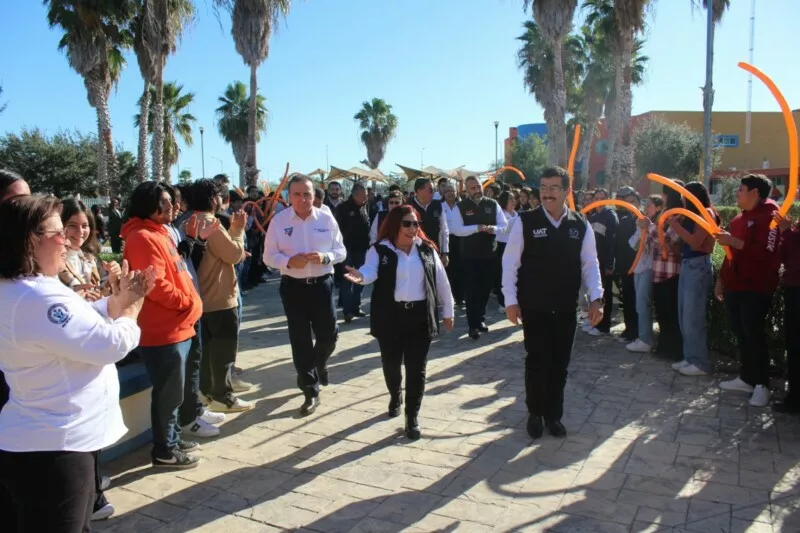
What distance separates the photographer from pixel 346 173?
26547mm

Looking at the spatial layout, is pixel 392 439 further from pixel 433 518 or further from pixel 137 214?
pixel 137 214

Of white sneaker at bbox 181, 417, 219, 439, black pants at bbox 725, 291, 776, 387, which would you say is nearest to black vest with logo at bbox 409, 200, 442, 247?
black pants at bbox 725, 291, 776, 387

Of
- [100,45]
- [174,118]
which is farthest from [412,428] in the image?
[174,118]

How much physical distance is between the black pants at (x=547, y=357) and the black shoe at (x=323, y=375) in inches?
77.3

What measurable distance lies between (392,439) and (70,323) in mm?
2844

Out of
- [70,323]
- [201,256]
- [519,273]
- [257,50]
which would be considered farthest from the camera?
[257,50]

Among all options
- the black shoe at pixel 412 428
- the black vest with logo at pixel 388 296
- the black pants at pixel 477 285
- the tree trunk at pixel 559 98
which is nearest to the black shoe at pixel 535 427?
the black shoe at pixel 412 428

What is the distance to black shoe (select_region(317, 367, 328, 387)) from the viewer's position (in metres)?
5.41

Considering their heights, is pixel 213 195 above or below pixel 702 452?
above

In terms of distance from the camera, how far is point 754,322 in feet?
16.0

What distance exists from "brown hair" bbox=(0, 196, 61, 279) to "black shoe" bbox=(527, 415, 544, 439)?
3.49 m

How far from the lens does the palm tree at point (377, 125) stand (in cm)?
4400

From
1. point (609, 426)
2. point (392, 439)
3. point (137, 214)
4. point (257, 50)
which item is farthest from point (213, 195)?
point (257, 50)

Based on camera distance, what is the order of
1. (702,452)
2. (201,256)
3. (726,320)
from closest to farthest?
(702,452) → (201,256) → (726,320)
